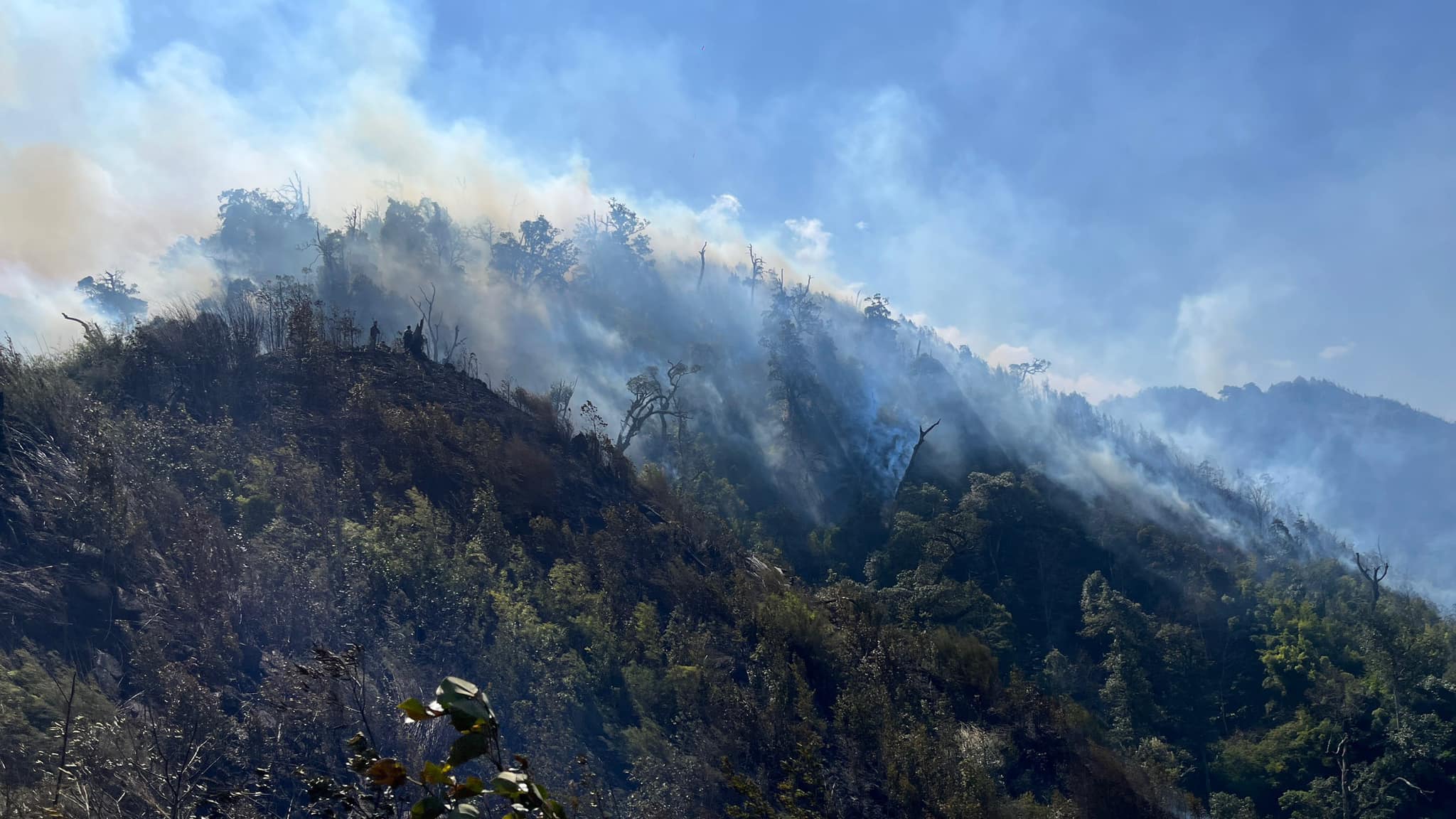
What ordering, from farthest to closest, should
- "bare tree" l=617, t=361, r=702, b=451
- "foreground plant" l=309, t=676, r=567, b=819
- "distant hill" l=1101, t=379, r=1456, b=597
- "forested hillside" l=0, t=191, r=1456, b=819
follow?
"distant hill" l=1101, t=379, r=1456, b=597 < "bare tree" l=617, t=361, r=702, b=451 < "forested hillside" l=0, t=191, r=1456, b=819 < "foreground plant" l=309, t=676, r=567, b=819

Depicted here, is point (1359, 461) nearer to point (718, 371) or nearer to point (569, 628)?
point (718, 371)

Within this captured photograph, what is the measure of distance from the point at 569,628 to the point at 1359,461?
185828mm

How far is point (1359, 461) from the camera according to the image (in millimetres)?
156000

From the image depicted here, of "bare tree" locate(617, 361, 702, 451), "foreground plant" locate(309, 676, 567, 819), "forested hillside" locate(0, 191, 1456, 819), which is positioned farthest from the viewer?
"bare tree" locate(617, 361, 702, 451)

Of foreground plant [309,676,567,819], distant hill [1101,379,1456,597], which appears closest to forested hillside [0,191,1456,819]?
foreground plant [309,676,567,819]

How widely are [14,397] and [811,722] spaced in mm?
15276

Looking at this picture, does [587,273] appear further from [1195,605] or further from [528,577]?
[528,577]

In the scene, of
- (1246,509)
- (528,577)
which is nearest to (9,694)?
(528,577)

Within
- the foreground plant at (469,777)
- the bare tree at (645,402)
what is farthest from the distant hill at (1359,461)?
the foreground plant at (469,777)

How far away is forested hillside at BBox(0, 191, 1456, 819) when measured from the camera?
30.7ft

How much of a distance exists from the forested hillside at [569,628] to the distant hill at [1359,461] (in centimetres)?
8280

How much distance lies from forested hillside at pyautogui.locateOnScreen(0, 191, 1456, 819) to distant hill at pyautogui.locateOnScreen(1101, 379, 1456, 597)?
82.8 m

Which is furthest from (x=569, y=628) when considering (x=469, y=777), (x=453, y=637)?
(x=469, y=777)

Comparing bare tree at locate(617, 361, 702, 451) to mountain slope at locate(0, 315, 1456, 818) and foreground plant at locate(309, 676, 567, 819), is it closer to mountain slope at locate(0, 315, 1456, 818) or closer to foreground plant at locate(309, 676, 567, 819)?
mountain slope at locate(0, 315, 1456, 818)
